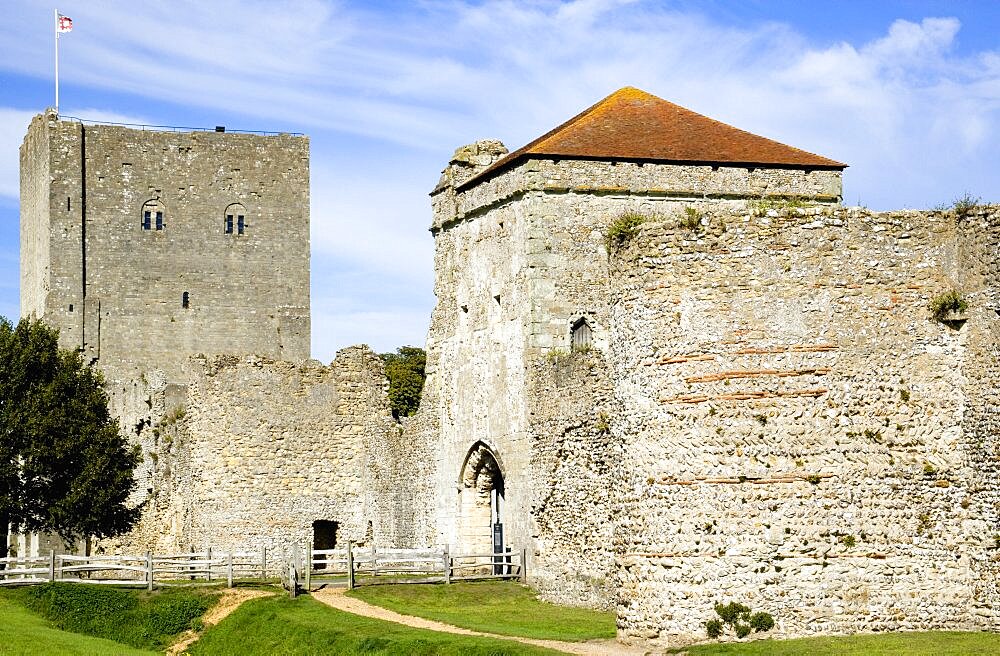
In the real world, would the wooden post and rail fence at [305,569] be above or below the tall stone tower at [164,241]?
below

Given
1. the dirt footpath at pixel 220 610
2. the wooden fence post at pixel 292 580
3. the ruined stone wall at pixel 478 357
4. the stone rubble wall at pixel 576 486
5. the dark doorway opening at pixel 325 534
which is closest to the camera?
the stone rubble wall at pixel 576 486

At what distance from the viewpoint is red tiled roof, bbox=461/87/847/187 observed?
114 ft

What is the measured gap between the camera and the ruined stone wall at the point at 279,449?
39188 millimetres

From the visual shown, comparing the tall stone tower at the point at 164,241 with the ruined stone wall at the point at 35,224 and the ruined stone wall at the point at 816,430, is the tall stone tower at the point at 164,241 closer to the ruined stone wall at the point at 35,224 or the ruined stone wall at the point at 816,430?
the ruined stone wall at the point at 35,224

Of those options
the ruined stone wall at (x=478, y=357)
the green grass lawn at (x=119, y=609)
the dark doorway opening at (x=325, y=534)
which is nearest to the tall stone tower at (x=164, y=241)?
the dark doorway opening at (x=325, y=534)

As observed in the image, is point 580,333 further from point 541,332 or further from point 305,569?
point 305,569

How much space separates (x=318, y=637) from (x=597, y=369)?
6476 mm

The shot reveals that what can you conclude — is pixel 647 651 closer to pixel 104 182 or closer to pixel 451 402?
pixel 451 402

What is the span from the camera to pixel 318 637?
83.4 feet

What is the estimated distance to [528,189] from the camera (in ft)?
111

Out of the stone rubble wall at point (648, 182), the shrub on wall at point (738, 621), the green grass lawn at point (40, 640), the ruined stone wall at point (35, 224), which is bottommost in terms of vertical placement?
the green grass lawn at point (40, 640)

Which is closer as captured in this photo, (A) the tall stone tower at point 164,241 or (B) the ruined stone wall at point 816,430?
(B) the ruined stone wall at point 816,430

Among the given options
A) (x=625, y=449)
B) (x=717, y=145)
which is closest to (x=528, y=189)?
(x=717, y=145)

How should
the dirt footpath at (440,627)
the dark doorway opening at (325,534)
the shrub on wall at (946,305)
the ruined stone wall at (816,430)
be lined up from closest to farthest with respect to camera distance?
the ruined stone wall at (816,430), the shrub on wall at (946,305), the dirt footpath at (440,627), the dark doorway opening at (325,534)
